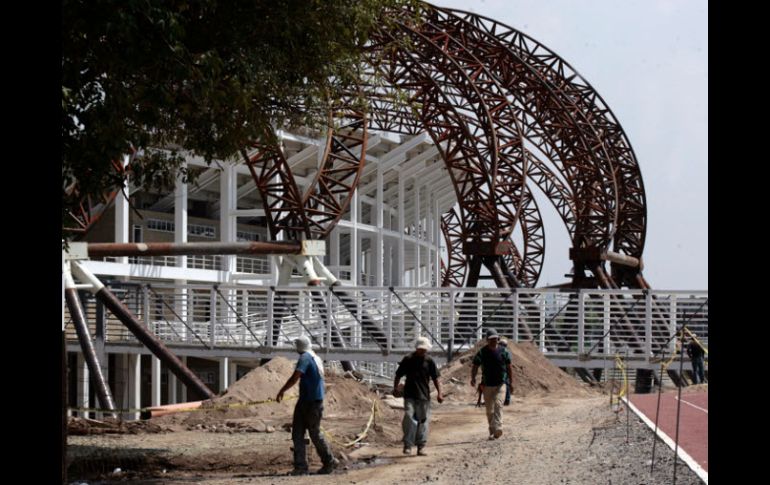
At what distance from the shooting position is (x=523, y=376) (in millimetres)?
25109

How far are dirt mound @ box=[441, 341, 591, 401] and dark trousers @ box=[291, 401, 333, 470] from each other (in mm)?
11225

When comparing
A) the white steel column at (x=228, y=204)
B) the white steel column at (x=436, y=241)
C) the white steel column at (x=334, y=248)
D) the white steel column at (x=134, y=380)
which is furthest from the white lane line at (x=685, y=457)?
the white steel column at (x=436, y=241)

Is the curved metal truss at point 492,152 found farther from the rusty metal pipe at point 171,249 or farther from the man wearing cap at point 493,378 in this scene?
the man wearing cap at point 493,378

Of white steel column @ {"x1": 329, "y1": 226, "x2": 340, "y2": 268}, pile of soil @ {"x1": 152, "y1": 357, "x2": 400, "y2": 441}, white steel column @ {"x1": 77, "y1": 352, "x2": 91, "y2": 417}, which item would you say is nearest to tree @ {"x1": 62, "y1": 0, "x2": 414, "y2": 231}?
pile of soil @ {"x1": 152, "y1": 357, "x2": 400, "y2": 441}

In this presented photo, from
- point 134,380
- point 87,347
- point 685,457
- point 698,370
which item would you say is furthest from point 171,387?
point 685,457

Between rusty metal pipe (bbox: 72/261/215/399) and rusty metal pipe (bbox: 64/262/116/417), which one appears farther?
rusty metal pipe (bbox: 64/262/116/417)

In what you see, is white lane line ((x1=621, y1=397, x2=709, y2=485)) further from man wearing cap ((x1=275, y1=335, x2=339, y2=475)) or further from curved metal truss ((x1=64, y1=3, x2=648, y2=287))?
curved metal truss ((x1=64, y1=3, x2=648, y2=287))

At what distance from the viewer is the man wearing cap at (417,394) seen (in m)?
14.2

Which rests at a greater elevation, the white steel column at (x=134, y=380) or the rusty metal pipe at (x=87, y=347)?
the rusty metal pipe at (x=87, y=347)

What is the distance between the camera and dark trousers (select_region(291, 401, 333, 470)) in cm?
1238

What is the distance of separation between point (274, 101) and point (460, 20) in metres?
27.7

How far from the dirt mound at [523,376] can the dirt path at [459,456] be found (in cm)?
560
